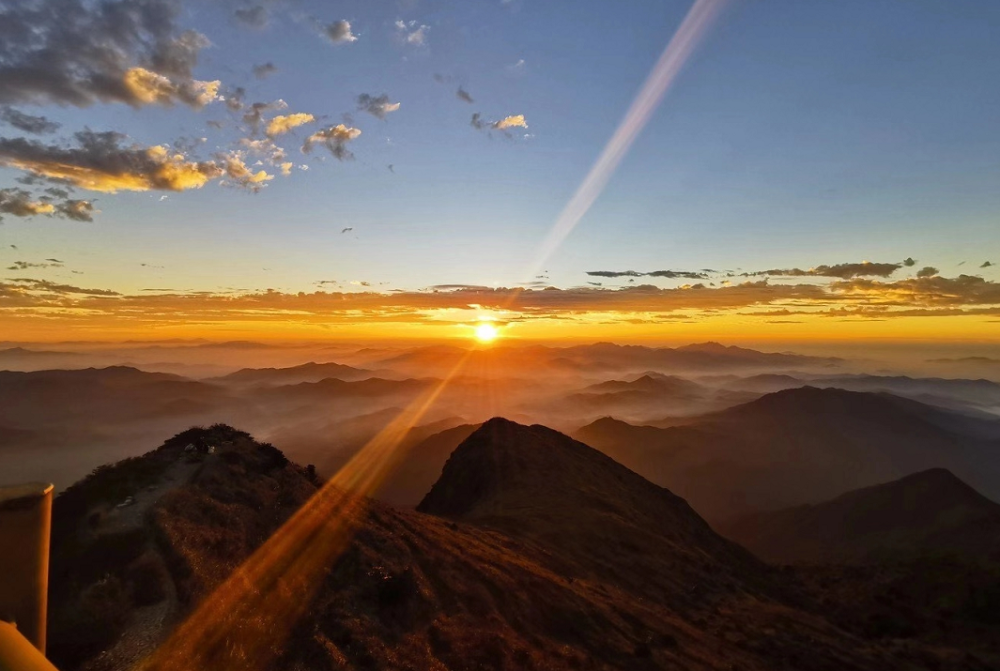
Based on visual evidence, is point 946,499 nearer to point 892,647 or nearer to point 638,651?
point 892,647

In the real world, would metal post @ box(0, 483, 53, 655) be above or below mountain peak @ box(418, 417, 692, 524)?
above

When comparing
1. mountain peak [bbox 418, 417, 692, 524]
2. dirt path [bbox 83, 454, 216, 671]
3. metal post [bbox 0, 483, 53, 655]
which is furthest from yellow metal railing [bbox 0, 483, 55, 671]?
mountain peak [bbox 418, 417, 692, 524]

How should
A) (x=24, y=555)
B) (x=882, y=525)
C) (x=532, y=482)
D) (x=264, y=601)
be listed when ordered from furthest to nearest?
(x=882, y=525), (x=532, y=482), (x=264, y=601), (x=24, y=555)

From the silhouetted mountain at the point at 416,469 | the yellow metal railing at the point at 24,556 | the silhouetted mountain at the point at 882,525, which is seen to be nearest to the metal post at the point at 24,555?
the yellow metal railing at the point at 24,556

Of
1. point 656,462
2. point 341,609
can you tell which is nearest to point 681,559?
point 341,609

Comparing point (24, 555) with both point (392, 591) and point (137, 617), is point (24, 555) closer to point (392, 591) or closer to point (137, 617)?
point (137, 617)

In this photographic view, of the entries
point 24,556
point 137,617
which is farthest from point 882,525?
point 24,556

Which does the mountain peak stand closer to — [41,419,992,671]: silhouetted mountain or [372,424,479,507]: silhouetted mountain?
[41,419,992,671]: silhouetted mountain
